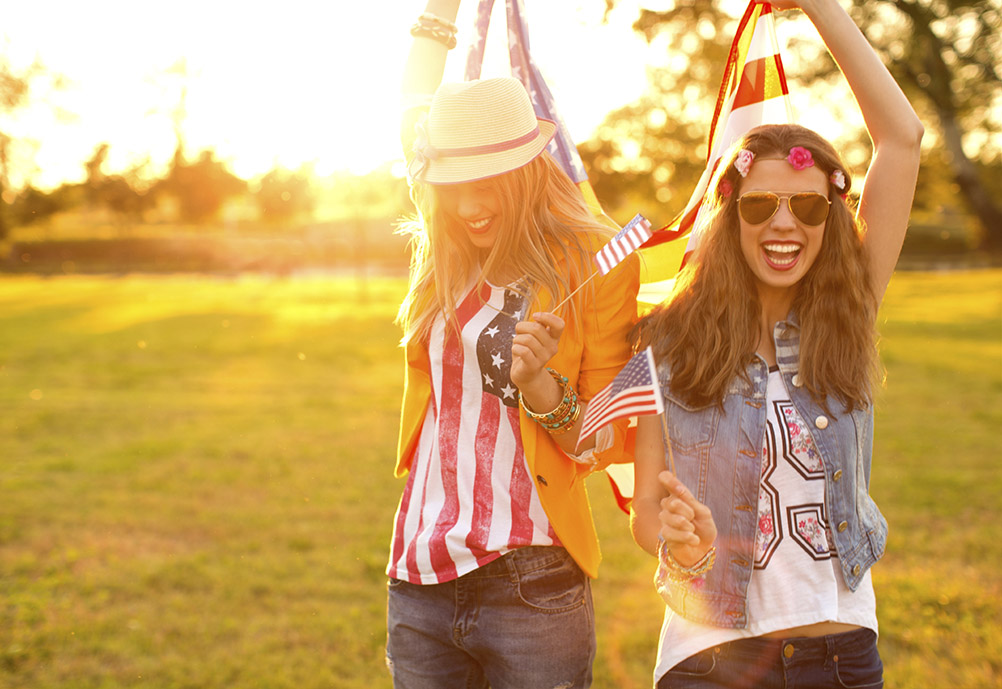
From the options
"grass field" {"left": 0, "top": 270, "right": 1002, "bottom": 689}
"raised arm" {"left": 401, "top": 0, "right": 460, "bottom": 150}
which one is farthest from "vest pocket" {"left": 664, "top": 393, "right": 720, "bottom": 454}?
"grass field" {"left": 0, "top": 270, "right": 1002, "bottom": 689}

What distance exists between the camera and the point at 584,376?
7.38 ft

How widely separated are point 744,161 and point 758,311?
1.22 feet

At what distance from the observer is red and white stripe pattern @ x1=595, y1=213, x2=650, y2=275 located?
2.05 meters

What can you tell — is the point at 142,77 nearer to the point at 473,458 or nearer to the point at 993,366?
the point at 993,366

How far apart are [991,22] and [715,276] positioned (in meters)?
7.37

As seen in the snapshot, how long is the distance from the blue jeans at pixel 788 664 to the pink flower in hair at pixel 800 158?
1103 millimetres

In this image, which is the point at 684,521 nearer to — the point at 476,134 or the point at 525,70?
the point at 476,134

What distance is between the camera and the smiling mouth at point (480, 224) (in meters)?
2.26

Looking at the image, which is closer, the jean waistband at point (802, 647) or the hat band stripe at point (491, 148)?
the jean waistband at point (802, 647)

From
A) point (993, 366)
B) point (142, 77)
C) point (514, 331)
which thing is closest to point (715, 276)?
point (514, 331)

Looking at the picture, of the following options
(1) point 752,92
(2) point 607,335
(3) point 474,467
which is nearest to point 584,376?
(2) point 607,335

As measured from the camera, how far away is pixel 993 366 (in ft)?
42.0

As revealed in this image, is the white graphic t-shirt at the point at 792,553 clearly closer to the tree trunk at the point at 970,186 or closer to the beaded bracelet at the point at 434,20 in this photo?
the beaded bracelet at the point at 434,20

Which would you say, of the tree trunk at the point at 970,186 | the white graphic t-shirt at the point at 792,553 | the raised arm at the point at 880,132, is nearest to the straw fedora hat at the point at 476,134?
the raised arm at the point at 880,132
